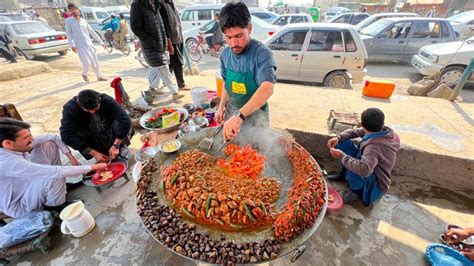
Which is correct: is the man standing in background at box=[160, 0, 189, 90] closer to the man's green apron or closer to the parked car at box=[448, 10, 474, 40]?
the man's green apron

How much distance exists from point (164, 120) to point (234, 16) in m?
2.52

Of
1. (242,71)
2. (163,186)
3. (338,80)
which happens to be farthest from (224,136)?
(338,80)

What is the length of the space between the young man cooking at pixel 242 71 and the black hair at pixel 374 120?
120 centimetres

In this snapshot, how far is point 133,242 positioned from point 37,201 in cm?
134

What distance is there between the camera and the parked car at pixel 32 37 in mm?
10102

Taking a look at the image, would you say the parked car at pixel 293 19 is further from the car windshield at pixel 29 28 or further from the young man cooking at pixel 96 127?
the car windshield at pixel 29 28

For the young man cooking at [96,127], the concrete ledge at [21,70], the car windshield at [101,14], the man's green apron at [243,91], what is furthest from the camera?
the car windshield at [101,14]

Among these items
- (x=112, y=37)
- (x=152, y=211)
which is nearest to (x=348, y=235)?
(x=152, y=211)

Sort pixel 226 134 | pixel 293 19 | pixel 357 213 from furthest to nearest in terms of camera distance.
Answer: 1. pixel 293 19
2. pixel 357 213
3. pixel 226 134

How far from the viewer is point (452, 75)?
22.6 ft

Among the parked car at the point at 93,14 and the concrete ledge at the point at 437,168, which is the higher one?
the parked car at the point at 93,14

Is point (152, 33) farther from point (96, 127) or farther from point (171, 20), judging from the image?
point (96, 127)

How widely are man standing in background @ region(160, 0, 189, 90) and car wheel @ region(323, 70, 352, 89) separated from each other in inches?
173

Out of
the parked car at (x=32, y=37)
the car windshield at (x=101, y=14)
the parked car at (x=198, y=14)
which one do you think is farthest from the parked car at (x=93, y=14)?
the parked car at (x=198, y=14)
